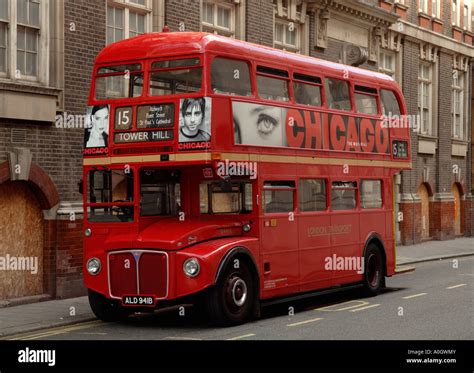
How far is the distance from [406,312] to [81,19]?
855 centimetres

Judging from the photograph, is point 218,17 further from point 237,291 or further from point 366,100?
point 237,291

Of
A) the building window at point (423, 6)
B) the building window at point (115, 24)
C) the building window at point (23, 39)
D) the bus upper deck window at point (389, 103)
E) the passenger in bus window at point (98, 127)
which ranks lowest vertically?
the passenger in bus window at point (98, 127)

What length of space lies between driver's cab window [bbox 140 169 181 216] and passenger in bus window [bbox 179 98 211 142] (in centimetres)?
105

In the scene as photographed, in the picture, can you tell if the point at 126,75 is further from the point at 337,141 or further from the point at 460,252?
the point at 460,252

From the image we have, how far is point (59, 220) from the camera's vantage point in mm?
16953

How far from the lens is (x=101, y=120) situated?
13.9m

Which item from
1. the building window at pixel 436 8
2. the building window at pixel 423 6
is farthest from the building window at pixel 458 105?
the building window at pixel 423 6

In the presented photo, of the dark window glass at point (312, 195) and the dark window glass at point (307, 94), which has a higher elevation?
the dark window glass at point (307, 94)

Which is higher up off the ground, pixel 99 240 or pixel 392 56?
pixel 392 56

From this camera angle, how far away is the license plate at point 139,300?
42.6 ft

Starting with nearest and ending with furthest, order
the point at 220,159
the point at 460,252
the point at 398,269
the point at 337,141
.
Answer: the point at 220,159
the point at 337,141
the point at 398,269
the point at 460,252

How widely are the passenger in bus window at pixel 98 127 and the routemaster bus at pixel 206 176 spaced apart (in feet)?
0.06

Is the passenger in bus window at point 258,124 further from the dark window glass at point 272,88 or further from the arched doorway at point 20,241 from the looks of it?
the arched doorway at point 20,241

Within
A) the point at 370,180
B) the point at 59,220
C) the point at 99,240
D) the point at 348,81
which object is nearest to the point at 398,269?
the point at 370,180
